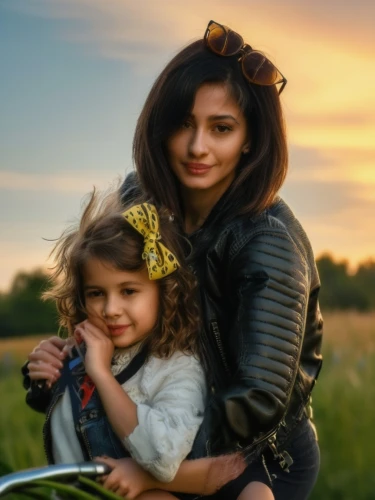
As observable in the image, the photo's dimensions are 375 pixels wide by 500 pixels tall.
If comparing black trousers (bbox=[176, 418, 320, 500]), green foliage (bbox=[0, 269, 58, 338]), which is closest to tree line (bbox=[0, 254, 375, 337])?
green foliage (bbox=[0, 269, 58, 338])

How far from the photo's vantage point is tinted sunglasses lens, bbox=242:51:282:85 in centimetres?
372

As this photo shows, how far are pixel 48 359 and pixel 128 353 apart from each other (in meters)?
0.33

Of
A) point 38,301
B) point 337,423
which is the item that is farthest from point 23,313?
point 337,423

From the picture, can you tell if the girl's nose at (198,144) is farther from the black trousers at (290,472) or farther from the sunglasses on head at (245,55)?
the black trousers at (290,472)

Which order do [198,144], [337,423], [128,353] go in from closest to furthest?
1. [128,353]
2. [198,144]
3. [337,423]

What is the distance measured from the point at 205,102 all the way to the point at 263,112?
23 centimetres

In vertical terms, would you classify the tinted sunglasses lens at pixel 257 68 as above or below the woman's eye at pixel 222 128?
above

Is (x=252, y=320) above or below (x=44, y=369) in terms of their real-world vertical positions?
above

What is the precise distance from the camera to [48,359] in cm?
358

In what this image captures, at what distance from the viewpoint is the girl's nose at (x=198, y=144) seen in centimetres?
356

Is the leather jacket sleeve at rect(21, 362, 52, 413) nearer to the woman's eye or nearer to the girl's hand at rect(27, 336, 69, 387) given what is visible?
the girl's hand at rect(27, 336, 69, 387)

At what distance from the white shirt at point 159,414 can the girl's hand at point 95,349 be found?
8 centimetres

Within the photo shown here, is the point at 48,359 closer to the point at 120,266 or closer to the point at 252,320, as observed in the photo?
the point at 120,266

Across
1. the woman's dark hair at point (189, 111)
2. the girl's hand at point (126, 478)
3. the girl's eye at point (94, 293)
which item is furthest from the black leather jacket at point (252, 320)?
the girl's eye at point (94, 293)
